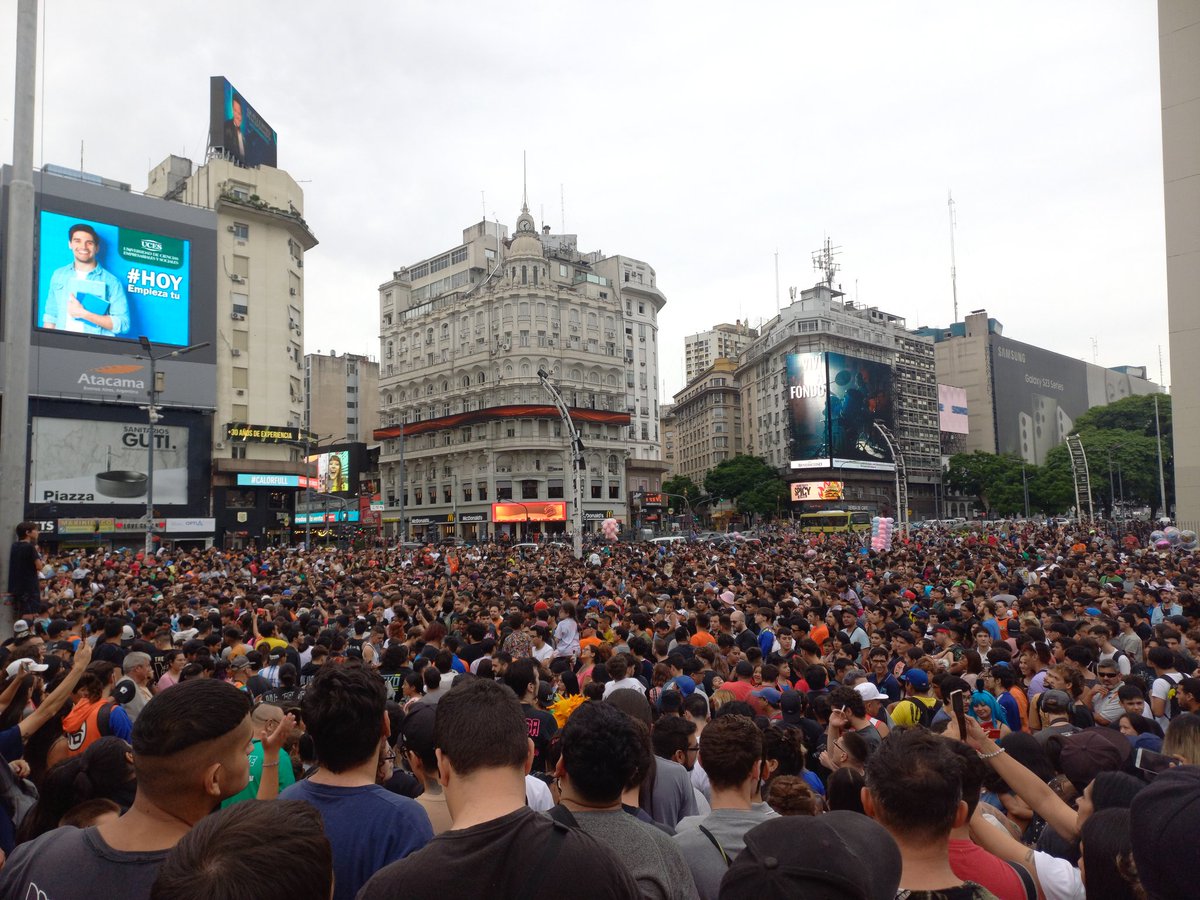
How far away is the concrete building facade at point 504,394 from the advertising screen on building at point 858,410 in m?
24.6

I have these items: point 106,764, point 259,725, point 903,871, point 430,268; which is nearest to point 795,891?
point 903,871

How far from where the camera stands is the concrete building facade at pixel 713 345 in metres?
158

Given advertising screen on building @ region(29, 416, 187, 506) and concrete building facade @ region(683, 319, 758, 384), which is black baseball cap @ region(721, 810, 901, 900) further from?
concrete building facade @ region(683, 319, 758, 384)

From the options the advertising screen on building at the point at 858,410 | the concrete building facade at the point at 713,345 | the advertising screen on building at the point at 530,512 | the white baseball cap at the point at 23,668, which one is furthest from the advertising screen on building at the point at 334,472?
the white baseball cap at the point at 23,668

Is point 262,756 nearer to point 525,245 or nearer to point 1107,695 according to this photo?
point 1107,695

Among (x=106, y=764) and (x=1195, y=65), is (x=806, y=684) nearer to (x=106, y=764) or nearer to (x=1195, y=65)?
(x=106, y=764)

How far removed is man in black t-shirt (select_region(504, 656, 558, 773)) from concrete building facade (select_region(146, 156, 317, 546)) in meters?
57.9

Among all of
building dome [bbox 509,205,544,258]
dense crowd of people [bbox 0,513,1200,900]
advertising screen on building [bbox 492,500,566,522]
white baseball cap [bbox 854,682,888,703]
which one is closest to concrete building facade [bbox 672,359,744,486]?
advertising screen on building [bbox 492,500,566,522]

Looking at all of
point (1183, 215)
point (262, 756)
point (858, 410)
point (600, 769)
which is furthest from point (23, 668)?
point (858, 410)

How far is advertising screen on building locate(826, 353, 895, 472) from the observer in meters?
94.9

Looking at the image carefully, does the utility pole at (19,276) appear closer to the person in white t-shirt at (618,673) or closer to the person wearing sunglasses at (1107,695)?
the person in white t-shirt at (618,673)

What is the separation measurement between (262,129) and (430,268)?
28178 mm

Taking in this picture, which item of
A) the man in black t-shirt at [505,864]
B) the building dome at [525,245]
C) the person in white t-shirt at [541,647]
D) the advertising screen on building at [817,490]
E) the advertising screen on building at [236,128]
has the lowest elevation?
the person in white t-shirt at [541,647]

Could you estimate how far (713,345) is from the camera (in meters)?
161
